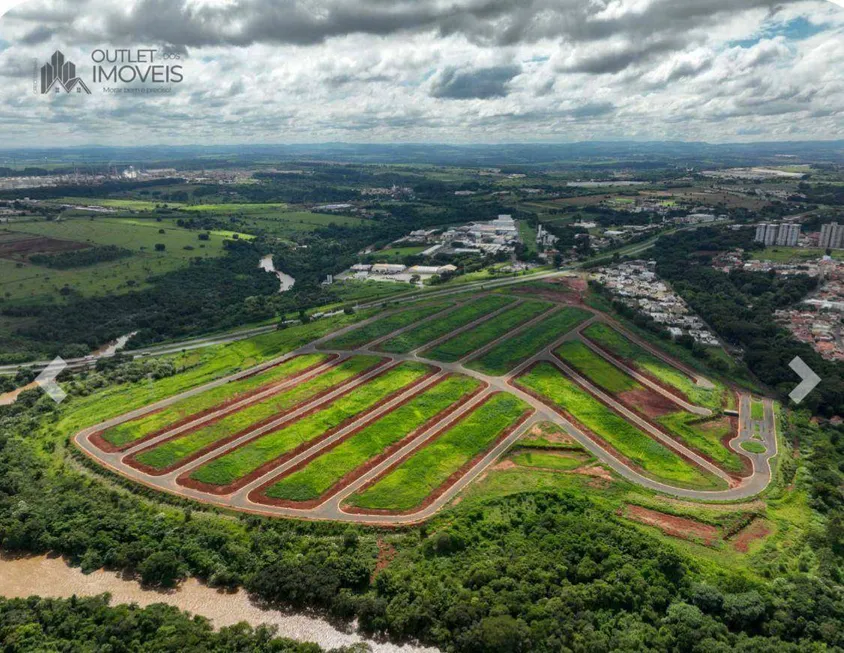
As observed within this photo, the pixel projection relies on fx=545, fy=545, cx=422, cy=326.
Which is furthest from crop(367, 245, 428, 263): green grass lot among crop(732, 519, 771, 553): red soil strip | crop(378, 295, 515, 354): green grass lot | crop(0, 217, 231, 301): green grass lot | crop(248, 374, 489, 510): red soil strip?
crop(732, 519, 771, 553): red soil strip

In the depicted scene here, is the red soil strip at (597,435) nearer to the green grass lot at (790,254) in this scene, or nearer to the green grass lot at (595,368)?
the green grass lot at (595,368)

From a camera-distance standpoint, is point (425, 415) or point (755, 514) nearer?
point (755, 514)

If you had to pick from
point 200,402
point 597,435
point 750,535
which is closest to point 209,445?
point 200,402

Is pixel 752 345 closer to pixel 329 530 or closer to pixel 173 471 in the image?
pixel 329 530

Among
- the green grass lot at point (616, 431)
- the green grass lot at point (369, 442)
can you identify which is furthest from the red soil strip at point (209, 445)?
the green grass lot at point (616, 431)

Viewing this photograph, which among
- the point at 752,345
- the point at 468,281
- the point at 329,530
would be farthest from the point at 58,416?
the point at 752,345

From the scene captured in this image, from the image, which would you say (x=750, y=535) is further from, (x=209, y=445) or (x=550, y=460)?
(x=209, y=445)
